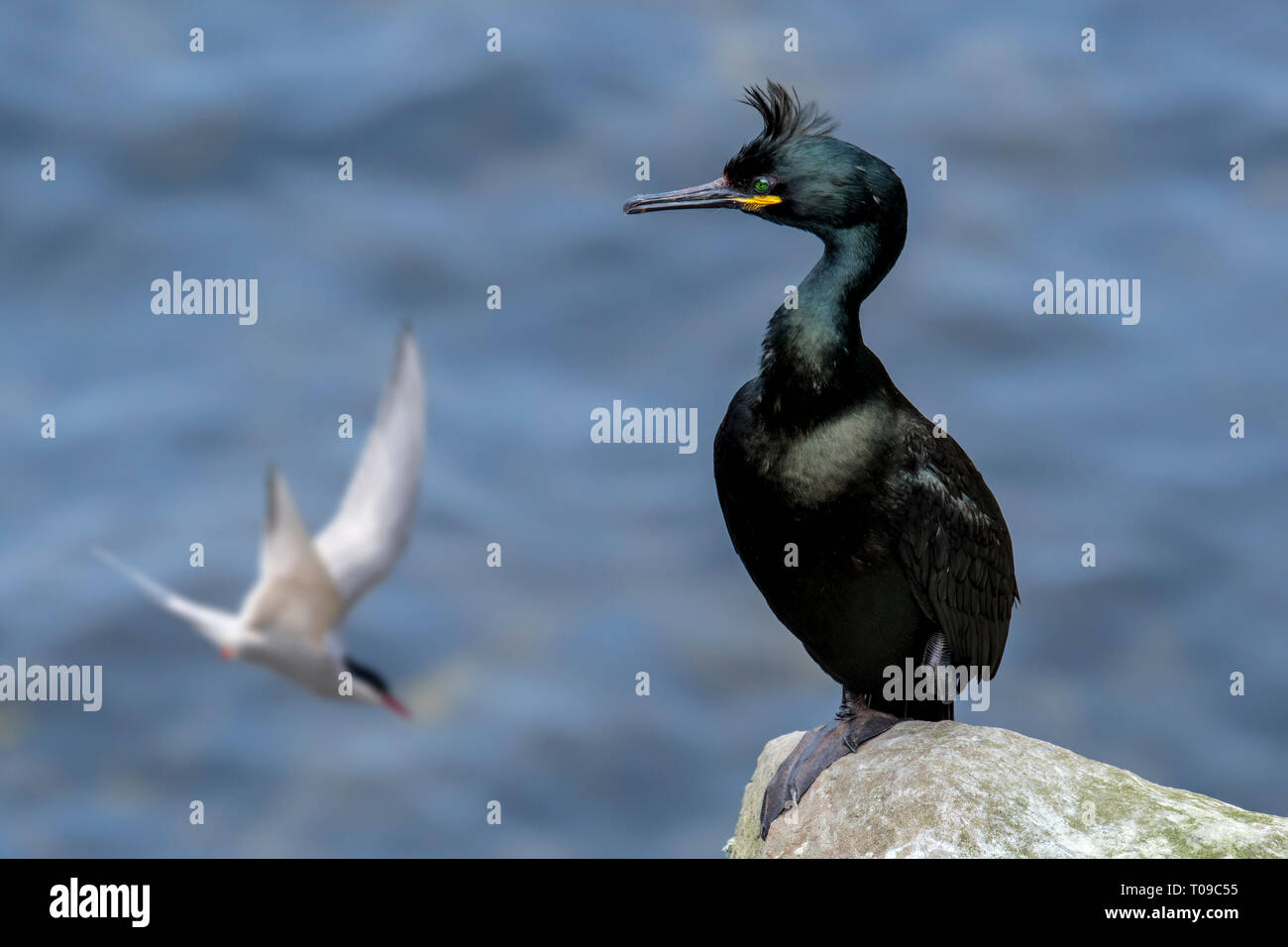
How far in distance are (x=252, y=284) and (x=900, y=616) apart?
3643mm

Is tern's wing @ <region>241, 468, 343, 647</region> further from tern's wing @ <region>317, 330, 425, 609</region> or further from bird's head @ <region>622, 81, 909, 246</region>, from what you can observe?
bird's head @ <region>622, 81, 909, 246</region>

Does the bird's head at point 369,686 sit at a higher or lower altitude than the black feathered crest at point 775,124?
lower

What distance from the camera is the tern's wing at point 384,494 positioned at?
14.3 feet

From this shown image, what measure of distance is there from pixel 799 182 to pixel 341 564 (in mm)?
3283

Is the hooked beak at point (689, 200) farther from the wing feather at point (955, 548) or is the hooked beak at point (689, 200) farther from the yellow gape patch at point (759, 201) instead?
the wing feather at point (955, 548)

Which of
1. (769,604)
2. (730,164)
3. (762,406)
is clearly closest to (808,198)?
(730,164)

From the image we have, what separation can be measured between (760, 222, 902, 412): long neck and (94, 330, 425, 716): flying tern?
3.04 m

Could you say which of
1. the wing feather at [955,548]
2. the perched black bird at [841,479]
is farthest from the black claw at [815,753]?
the wing feather at [955,548]

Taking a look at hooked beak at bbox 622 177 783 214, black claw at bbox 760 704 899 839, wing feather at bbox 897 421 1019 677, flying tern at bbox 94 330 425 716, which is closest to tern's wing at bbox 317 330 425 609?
flying tern at bbox 94 330 425 716

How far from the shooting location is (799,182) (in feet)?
22.8

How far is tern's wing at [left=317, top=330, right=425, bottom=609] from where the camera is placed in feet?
14.3

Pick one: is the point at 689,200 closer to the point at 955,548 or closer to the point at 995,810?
the point at 955,548

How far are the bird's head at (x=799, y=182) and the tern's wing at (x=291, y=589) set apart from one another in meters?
3.21

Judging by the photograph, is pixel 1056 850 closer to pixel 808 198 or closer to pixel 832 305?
pixel 832 305
